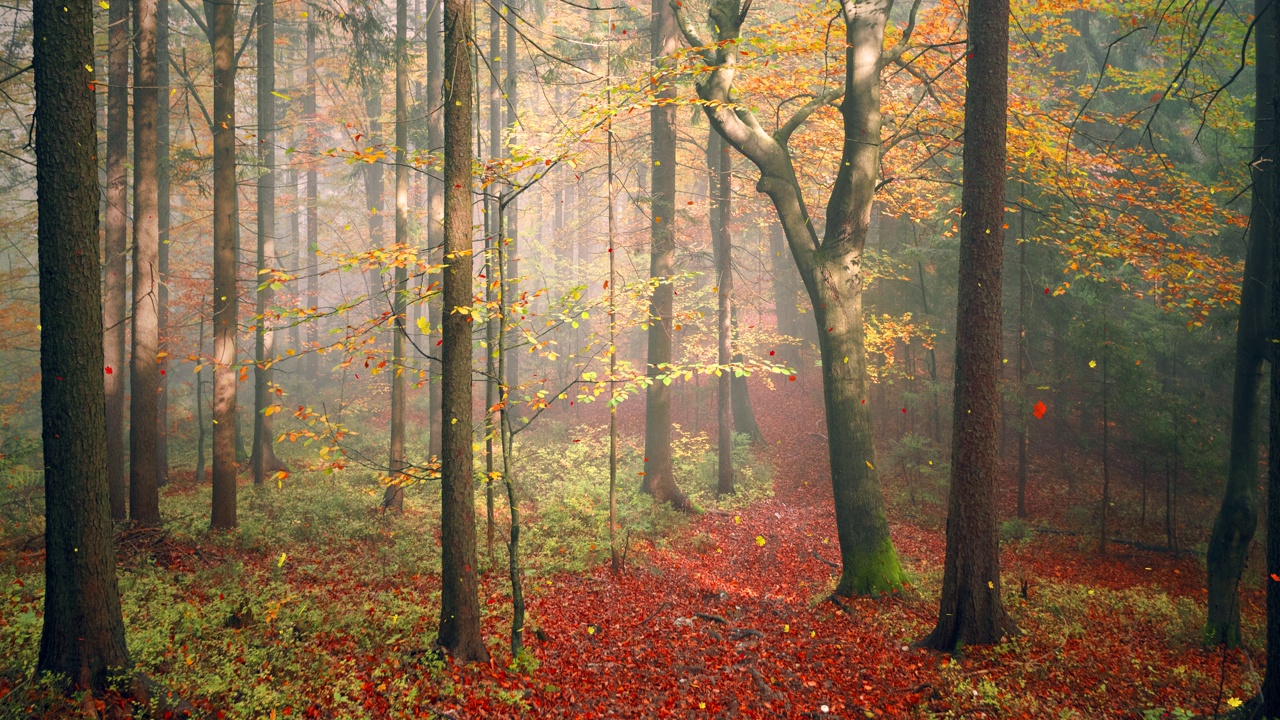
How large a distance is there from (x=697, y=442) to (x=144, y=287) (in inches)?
527

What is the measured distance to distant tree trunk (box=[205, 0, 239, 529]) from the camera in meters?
9.88

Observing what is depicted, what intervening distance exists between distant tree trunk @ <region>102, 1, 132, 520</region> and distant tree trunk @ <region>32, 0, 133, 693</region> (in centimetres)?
552

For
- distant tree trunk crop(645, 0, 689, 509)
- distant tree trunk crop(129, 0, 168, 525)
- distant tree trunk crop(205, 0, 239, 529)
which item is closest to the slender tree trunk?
distant tree trunk crop(129, 0, 168, 525)

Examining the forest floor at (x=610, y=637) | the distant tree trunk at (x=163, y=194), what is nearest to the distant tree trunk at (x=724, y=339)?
the forest floor at (x=610, y=637)

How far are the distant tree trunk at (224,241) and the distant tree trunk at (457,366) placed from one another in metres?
5.81

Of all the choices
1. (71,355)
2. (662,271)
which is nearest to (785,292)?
(662,271)

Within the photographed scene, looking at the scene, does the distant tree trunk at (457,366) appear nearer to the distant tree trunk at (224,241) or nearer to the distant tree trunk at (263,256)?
the distant tree trunk at (224,241)

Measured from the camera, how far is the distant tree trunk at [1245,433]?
803cm

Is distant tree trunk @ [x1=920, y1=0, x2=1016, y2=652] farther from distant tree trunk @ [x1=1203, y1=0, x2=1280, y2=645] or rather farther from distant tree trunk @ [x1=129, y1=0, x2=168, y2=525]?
distant tree trunk @ [x1=129, y1=0, x2=168, y2=525]

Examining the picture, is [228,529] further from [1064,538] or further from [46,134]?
[1064,538]

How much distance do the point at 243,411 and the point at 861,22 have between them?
21447mm

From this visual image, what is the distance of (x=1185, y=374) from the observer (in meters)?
17.2

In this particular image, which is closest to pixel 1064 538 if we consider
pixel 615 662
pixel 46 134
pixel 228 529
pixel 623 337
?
pixel 615 662

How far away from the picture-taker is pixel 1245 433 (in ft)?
27.6
